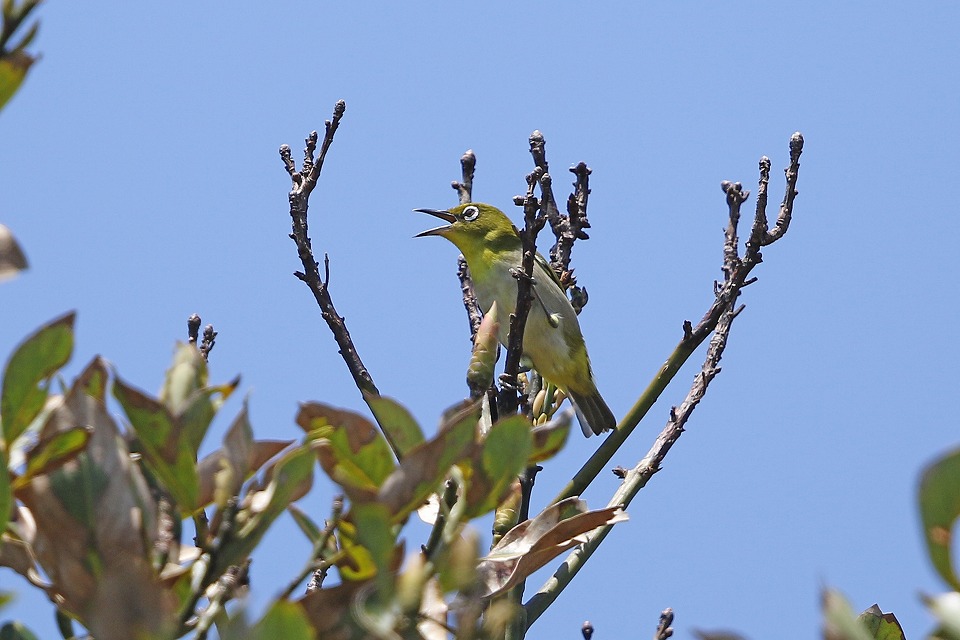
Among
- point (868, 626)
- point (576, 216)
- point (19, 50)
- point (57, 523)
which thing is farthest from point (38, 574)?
point (576, 216)

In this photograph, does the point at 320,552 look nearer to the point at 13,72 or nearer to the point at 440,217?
the point at 13,72

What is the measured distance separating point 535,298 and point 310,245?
2.56 meters

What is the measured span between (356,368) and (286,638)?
8.76 ft

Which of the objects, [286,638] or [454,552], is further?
[454,552]

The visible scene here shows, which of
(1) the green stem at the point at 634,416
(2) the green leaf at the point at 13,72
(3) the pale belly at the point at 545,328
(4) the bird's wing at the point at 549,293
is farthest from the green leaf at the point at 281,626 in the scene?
(4) the bird's wing at the point at 549,293

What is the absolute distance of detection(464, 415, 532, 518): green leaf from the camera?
3.86 feet

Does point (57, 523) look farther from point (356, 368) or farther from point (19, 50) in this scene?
point (356, 368)

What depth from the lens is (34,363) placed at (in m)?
1.14

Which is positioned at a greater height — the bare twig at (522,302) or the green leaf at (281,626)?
the bare twig at (522,302)

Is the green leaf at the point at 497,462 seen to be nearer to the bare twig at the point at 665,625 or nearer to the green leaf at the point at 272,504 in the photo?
the green leaf at the point at 272,504

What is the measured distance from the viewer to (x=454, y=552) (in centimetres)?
106

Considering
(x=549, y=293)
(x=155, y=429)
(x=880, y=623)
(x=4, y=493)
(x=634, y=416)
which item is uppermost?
(x=549, y=293)

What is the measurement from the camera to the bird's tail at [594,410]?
21.8 feet

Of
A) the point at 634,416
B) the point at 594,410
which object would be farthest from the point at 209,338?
the point at 594,410
